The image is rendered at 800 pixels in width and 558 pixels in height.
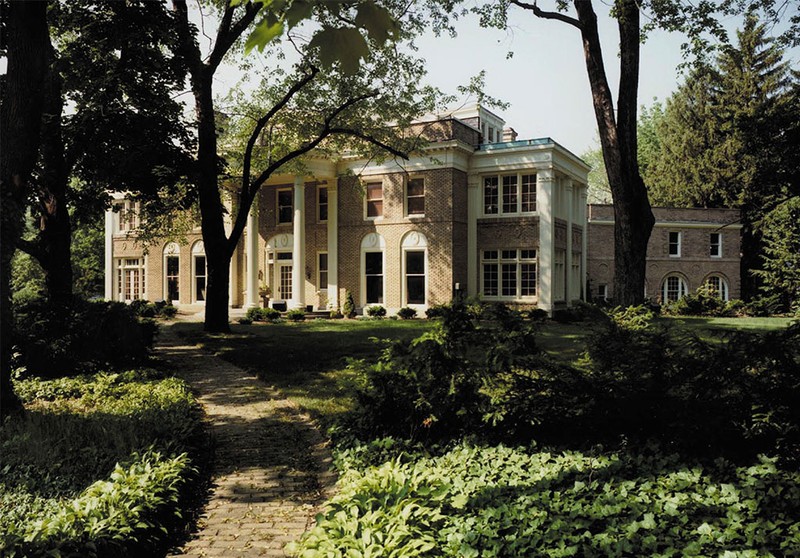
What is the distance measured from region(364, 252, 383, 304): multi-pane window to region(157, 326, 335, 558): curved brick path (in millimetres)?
16455

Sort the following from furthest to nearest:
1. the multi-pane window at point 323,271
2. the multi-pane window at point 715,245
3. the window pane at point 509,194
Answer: the multi-pane window at point 715,245
the multi-pane window at point 323,271
the window pane at point 509,194

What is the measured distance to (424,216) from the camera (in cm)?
2528

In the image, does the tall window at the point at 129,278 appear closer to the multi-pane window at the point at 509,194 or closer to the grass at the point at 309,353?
the grass at the point at 309,353

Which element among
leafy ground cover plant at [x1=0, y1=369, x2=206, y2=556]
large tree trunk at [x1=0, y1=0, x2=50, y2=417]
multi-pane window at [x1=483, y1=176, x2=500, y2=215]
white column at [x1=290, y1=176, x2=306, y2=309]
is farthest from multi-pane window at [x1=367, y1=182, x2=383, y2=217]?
large tree trunk at [x1=0, y1=0, x2=50, y2=417]

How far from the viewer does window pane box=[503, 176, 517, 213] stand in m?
25.5

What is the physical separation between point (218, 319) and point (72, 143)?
20.9 ft

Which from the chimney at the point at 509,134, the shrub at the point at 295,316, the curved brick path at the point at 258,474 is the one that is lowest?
the curved brick path at the point at 258,474

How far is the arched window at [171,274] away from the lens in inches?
1271

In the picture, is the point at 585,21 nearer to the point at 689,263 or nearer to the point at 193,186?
the point at 193,186

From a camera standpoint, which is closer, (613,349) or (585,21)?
(613,349)

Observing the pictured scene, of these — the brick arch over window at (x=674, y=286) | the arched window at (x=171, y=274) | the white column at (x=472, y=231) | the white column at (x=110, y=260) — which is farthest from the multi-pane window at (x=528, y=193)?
the white column at (x=110, y=260)

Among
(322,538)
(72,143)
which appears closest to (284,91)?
(72,143)

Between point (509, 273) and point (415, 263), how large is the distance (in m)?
4.22

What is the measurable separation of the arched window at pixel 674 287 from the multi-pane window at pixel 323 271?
21.1 meters
